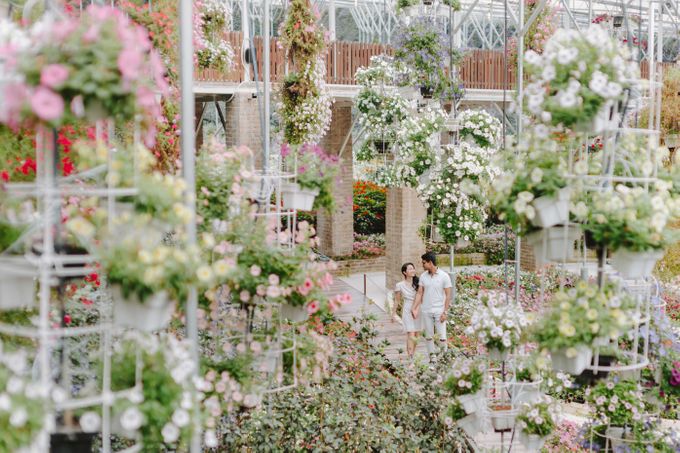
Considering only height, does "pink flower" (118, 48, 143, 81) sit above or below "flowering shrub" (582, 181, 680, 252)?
above

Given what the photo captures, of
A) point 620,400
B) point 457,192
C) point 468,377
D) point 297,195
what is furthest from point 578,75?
point 457,192

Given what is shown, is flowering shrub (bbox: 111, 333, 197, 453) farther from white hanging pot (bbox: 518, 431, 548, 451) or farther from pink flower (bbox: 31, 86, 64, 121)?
white hanging pot (bbox: 518, 431, 548, 451)

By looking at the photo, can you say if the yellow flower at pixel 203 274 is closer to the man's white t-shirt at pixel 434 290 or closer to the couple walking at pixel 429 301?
the couple walking at pixel 429 301

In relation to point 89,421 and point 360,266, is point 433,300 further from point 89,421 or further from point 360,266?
point 360,266

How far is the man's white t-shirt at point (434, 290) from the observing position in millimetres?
7656

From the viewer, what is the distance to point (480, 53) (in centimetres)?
1291

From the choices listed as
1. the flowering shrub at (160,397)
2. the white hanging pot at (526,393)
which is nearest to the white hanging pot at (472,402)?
the white hanging pot at (526,393)

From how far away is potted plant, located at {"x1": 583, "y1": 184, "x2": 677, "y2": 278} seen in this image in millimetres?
3688

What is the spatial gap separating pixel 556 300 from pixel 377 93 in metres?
6.80

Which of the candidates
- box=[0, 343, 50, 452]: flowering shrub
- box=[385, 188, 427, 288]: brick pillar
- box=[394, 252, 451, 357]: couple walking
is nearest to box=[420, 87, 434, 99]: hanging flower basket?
box=[385, 188, 427, 288]: brick pillar

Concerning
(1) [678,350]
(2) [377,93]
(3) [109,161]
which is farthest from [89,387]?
(2) [377,93]

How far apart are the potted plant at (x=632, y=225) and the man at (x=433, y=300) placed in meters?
3.80

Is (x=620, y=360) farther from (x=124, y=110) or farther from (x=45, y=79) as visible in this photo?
(x=45, y=79)

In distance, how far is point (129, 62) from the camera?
2.43 metres
